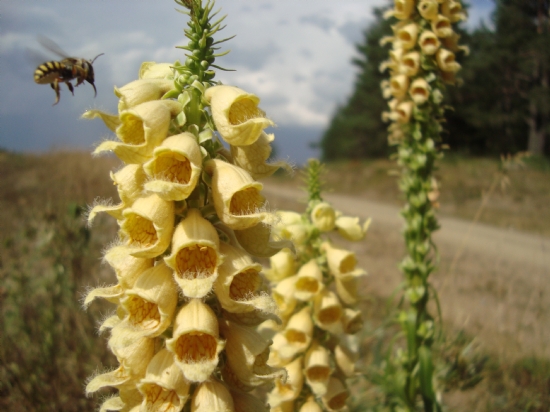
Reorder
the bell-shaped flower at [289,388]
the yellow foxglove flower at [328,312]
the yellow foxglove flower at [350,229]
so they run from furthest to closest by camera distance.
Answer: the yellow foxglove flower at [350,229]
the yellow foxglove flower at [328,312]
the bell-shaped flower at [289,388]

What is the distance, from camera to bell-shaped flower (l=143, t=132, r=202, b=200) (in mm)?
1306

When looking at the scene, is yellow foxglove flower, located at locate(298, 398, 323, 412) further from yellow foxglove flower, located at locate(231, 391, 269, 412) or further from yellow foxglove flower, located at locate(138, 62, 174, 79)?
yellow foxglove flower, located at locate(138, 62, 174, 79)

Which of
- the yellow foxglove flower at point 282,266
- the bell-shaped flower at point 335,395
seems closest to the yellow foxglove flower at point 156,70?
the yellow foxglove flower at point 282,266

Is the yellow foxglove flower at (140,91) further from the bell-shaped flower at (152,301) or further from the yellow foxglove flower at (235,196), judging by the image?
the bell-shaped flower at (152,301)

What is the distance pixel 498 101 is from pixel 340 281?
25.9 metres

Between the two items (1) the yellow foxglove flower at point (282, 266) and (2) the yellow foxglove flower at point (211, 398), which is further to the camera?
(1) the yellow foxglove flower at point (282, 266)

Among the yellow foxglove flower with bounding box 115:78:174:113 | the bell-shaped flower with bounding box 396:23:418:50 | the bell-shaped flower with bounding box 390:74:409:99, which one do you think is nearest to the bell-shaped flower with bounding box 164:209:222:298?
the yellow foxglove flower with bounding box 115:78:174:113

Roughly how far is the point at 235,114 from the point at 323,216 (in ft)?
3.92

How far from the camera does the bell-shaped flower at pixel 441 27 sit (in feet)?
12.0

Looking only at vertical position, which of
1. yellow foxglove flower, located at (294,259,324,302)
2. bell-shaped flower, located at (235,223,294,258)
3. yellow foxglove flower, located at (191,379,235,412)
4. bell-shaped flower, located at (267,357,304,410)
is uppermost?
bell-shaped flower, located at (235,223,294,258)

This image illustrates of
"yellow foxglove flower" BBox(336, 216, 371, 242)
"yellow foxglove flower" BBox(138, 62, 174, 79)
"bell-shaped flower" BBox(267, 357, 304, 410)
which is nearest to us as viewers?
"yellow foxglove flower" BBox(138, 62, 174, 79)

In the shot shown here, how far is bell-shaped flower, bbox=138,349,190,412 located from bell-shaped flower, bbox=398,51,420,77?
3385mm

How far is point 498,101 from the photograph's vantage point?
79.6ft

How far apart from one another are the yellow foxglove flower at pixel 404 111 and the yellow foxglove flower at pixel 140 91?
2.85 m
